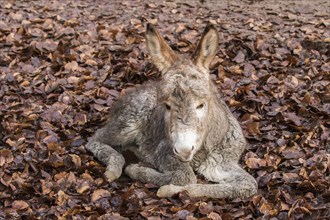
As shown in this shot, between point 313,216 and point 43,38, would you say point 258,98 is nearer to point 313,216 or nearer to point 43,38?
point 313,216

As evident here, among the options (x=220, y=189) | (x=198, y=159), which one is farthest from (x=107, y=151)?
(x=220, y=189)

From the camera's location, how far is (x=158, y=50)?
657cm

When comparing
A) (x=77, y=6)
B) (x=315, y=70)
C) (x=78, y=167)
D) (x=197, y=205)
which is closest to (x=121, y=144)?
(x=78, y=167)

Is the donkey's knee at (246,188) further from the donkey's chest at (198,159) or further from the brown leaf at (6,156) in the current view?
the brown leaf at (6,156)

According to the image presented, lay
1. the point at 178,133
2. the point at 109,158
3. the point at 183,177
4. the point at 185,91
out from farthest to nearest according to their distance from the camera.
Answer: the point at 109,158
the point at 183,177
the point at 185,91
the point at 178,133

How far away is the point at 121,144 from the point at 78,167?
71 cm

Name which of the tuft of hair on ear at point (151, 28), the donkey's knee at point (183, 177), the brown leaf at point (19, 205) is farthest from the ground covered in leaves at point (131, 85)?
the tuft of hair on ear at point (151, 28)

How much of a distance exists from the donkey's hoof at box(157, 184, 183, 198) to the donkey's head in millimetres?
417

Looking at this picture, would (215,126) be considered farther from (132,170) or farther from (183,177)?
(132,170)

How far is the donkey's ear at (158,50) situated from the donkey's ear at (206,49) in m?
0.24

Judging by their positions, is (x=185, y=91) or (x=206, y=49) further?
(x=206, y=49)

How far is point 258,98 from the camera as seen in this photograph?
337 inches

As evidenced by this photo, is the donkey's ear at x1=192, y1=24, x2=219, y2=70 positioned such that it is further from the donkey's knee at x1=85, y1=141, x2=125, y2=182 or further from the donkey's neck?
the donkey's knee at x1=85, y1=141, x2=125, y2=182

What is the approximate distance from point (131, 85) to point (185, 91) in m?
3.06
